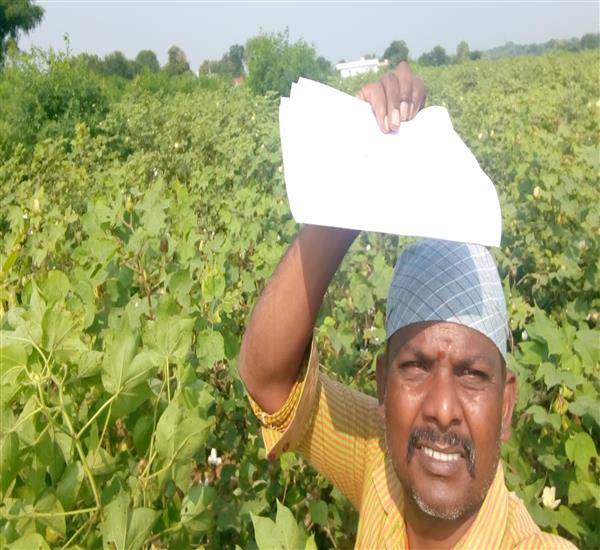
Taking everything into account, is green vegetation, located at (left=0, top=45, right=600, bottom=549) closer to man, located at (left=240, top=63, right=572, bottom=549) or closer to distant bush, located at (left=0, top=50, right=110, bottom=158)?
man, located at (left=240, top=63, right=572, bottom=549)

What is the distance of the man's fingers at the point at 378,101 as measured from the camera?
0.99 metres

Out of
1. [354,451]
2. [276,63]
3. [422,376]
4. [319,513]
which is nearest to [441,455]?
[422,376]

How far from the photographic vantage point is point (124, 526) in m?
0.88

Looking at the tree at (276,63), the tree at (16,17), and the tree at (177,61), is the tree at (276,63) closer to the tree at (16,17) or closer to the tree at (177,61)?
the tree at (16,17)

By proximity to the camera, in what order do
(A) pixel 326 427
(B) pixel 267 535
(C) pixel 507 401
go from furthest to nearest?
(A) pixel 326 427 < (C) pixel 507 401 < (B) pixel 267 535

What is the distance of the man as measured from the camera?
103 centimetres

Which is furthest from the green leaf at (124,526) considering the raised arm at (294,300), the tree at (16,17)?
the tree at (16,17)

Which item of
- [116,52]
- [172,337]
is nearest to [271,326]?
[172,337]

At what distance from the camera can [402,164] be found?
93 cm

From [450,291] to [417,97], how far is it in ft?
0.79

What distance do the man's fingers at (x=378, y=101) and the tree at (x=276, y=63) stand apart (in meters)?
23.3

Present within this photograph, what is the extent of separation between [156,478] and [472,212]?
0.48 meters

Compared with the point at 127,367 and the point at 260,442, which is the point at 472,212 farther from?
the point at 260,442

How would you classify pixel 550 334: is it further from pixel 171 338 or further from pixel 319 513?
pixel 171 338
